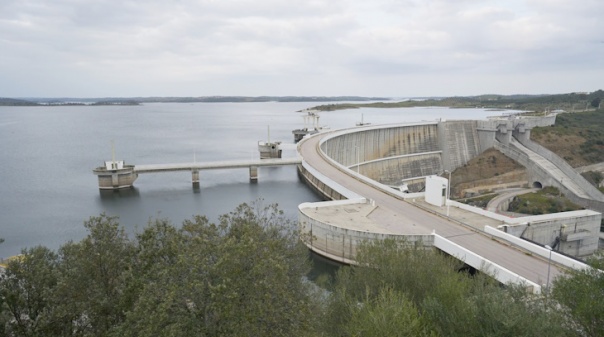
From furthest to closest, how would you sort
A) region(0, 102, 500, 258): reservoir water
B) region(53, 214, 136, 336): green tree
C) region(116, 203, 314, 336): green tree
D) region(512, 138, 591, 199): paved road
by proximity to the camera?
region(512, 138, 591, 199): paved road < region(0, 102, 500, 258): reservoir water < region(53, 214, 136, 336): green tree < region(116, 203, 314, 336): green tree

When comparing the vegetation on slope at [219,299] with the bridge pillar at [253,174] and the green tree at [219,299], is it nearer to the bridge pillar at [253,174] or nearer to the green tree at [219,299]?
the green tree at [219,299]

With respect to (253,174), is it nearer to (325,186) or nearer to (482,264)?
(325,186)

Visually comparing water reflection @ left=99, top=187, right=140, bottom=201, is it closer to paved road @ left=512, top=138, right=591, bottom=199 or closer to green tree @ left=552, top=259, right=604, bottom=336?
green tree @ left=552, top=259, right=604, bottom=336

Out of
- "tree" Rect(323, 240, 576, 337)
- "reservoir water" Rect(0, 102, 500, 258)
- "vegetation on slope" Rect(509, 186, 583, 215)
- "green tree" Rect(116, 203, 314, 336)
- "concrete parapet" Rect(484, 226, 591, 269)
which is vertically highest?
"green tree" Rect(116, 203, 314, 336)

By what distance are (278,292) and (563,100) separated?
7127 inches

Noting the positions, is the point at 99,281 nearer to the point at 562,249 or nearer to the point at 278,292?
the point at 278,292

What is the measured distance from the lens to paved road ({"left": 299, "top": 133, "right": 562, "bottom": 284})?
21408mm

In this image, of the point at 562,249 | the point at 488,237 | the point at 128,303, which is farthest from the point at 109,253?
the point at 562,249

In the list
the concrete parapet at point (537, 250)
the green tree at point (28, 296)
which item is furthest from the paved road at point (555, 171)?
the green tree at point (28, 296)

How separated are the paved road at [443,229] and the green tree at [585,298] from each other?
614cm

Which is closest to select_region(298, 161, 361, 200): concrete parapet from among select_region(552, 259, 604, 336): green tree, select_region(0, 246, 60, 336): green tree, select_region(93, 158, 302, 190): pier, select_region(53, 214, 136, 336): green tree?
select_region(93, 158, 302, 190): pier

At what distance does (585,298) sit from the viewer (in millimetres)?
11828

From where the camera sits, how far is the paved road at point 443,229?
70.2 ft

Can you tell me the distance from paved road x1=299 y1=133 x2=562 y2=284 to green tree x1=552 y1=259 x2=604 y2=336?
6.14m
